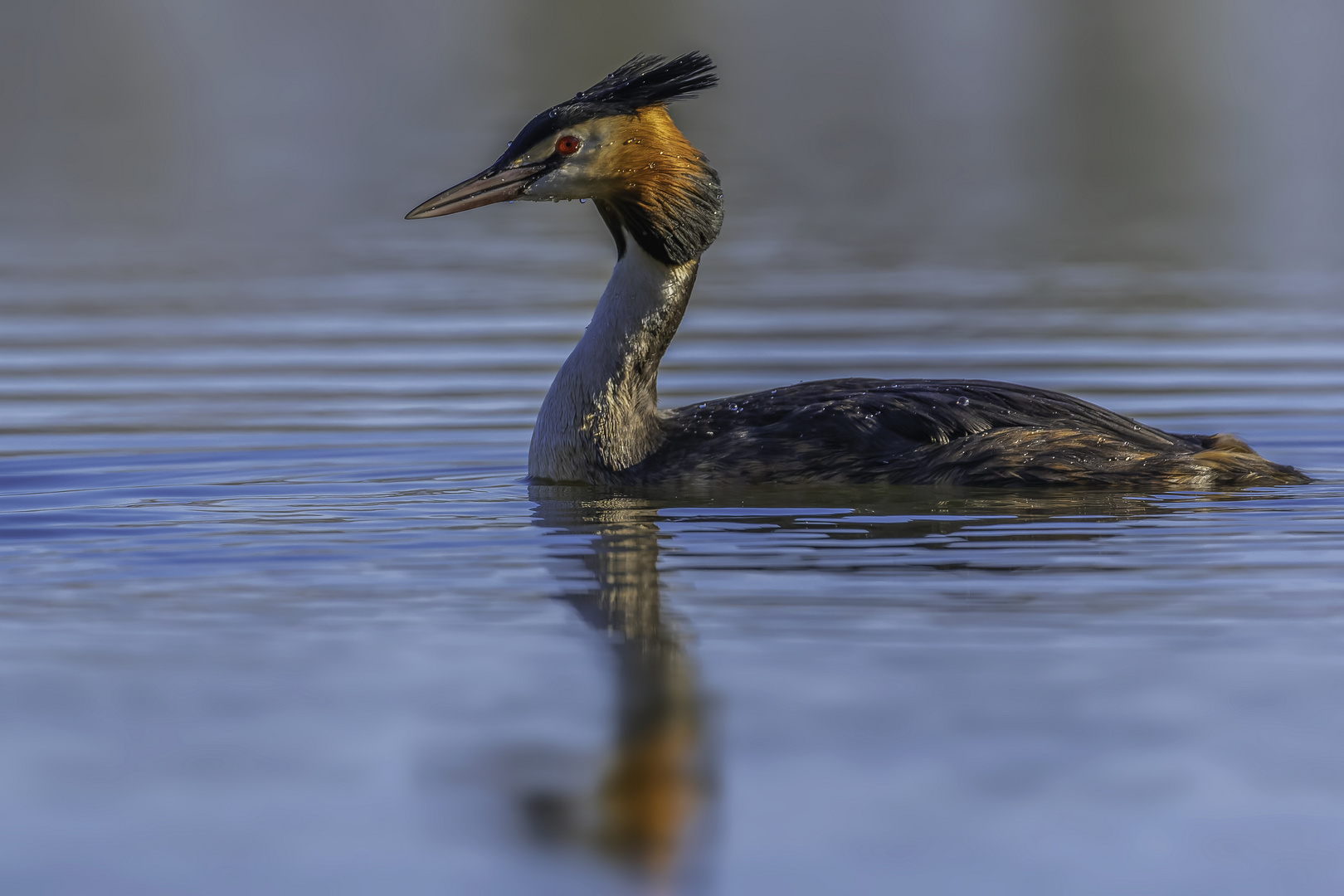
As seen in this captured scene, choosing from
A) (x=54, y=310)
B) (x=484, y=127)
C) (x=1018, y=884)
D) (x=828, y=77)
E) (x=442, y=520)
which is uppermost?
(x=828, y=77)

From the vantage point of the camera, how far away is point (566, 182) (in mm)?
8898

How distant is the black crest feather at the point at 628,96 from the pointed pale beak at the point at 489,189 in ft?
0.22

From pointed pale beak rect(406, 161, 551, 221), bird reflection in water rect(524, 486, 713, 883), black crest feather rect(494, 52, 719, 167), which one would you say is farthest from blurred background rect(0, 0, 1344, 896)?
black crest feather rect(494, 52, 719, 167)

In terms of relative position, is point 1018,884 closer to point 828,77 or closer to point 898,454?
point 898,454

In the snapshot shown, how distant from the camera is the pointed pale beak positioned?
873 cm

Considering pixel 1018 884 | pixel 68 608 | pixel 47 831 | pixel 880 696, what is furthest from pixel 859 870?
pixel 68 608

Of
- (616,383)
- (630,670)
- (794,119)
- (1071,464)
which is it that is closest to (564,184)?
(616,383)

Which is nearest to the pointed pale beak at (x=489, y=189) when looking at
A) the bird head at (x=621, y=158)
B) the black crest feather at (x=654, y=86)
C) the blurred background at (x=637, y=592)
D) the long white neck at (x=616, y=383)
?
the bird head at (x=621, y=158)

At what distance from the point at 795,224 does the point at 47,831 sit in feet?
54.3

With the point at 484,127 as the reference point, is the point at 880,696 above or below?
below

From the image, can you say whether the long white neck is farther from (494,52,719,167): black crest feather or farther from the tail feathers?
the tail feathers

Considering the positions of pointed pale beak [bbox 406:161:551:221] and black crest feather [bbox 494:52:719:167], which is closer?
pointed pale beak [bbox 406:161:551:221]

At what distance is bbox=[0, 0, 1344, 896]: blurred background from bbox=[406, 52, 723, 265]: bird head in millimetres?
1303

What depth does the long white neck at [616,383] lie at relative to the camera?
29.4ft
